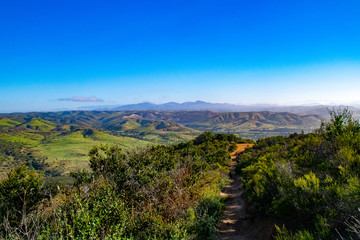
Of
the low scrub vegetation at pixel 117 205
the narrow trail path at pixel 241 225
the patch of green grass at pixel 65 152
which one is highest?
the low scrub vegetation at pixel 117 205

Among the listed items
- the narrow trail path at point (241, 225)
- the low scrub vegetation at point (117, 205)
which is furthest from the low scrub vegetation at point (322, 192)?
the low scrub vegetation at point (117, 205)

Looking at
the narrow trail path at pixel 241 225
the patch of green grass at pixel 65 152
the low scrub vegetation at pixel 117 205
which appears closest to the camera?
the low scrub vegetation at pixel 117 205

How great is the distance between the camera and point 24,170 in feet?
42.9

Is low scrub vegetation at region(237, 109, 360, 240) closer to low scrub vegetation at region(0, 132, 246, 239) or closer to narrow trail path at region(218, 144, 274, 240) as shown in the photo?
narrow trail path at region(218, 144, 274, 240)

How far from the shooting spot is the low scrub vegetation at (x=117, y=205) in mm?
5160

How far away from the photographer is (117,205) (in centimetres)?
616

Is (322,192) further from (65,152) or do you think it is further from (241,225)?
(65,152)

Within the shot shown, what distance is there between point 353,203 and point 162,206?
5807 mm

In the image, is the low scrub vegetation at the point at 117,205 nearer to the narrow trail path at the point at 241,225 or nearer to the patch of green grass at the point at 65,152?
the narrow trail path at the point at 241,225

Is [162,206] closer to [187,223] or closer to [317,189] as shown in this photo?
[187,223]

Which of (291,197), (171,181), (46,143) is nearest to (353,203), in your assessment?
(291,197)

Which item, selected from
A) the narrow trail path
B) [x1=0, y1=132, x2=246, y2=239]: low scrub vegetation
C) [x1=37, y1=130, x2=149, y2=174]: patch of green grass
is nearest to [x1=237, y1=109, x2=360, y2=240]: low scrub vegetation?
the narrow trail path

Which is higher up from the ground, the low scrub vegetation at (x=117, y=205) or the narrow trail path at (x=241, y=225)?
the low scrub vegetation at (x=117, y=205)

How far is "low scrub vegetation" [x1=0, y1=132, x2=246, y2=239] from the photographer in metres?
5.16
